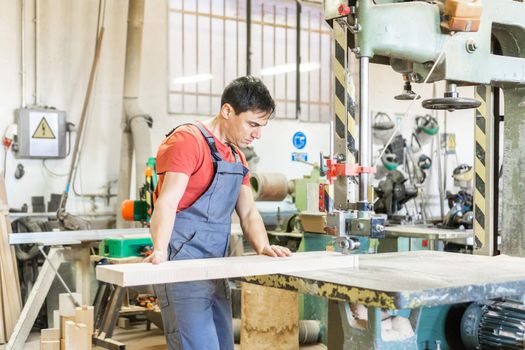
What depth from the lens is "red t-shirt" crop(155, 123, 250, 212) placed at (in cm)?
194

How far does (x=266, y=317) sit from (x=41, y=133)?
89.6 inches

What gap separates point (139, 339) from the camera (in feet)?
14.7

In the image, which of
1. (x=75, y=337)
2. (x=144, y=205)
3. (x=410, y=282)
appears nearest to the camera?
(x=410, y=282)

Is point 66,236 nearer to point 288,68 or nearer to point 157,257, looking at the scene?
point 157,257

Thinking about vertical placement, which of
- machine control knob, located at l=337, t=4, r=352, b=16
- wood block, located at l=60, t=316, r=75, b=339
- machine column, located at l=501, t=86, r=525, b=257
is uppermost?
machine control knob, located at l=337, t=4, r=352, b=16

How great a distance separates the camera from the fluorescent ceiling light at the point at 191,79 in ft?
18.7

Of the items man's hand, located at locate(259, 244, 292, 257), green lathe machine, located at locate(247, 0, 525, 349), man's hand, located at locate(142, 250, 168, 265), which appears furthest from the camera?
man's hand, located at locate(259, 244, 292, 257)

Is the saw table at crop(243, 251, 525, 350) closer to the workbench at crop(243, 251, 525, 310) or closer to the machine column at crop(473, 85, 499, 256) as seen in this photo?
the workbench at crop(243, 251, 525, 310)

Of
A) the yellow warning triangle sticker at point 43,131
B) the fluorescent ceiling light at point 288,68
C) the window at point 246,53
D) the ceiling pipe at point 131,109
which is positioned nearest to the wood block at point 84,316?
the ceiling pipe at point 131,109

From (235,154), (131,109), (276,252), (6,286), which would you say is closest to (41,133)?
(131,109)

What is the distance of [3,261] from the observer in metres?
4.17

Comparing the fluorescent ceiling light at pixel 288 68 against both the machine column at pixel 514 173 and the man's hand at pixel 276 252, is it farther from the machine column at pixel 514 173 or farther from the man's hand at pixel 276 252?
the man's hand at pixel 276 252

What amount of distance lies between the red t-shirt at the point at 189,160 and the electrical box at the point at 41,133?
3.10m

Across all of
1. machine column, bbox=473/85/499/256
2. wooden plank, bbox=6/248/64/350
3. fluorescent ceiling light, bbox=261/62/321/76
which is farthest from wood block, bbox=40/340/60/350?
fluorescent ceiling light, bbox=261/62/321/76
